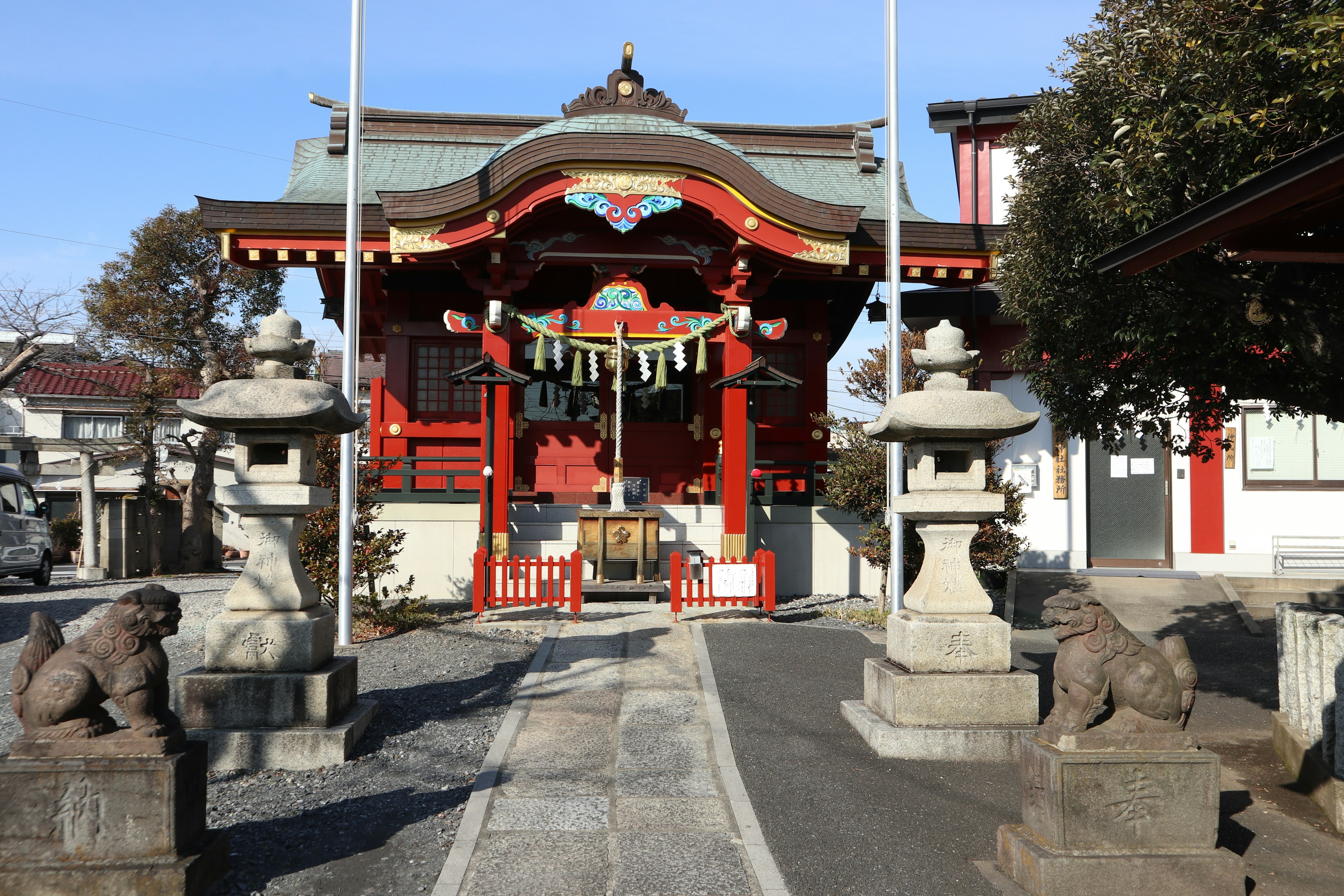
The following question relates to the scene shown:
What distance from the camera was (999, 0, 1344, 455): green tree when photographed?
19.5 ft

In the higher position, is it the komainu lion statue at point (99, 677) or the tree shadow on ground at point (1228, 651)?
the komainu lion statue at point (99, 677)

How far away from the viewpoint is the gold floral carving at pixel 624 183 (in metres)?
12.6

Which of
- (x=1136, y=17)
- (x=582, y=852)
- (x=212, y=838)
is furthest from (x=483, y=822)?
(x=1136, y=17)

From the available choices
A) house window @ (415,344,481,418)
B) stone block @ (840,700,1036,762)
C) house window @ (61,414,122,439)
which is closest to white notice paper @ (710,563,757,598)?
stone block @ (840,700,1036,762)

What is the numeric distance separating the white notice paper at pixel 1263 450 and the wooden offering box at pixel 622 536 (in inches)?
417

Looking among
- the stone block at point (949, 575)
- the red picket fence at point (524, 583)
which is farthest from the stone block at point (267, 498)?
the stone block at point (949, 575)

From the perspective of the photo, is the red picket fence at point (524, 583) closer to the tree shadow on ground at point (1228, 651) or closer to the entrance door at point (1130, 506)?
the tree shadow on ground at point (1228, 651)

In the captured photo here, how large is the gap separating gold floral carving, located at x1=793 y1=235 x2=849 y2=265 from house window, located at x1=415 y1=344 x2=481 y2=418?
614cm

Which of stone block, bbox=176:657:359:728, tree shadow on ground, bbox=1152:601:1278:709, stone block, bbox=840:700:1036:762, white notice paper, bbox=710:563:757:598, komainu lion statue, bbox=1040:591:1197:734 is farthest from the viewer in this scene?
white notice paper, bbox=710:563:757:598

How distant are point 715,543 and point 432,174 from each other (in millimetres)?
8671

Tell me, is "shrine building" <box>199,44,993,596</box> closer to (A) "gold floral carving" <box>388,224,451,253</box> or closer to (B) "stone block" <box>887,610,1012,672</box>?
(A) "gold floral carving" <box>388,224,451,253</box>

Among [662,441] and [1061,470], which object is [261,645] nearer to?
[662,441]

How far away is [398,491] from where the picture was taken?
1325cm

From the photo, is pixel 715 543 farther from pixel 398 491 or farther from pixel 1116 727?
pixel 1116 727
